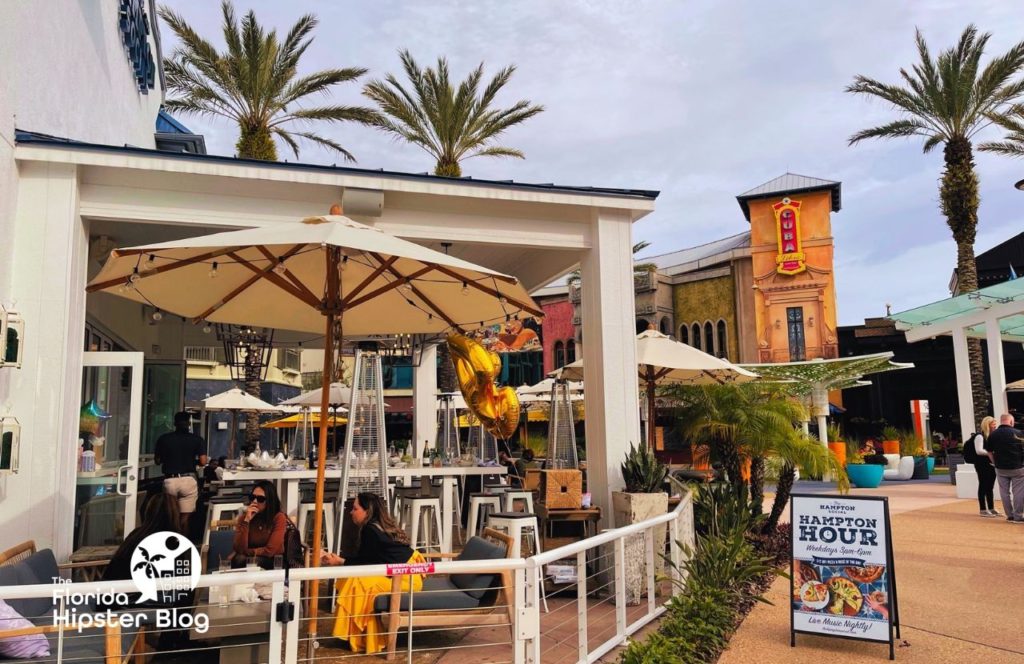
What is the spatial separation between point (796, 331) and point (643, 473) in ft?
88.4

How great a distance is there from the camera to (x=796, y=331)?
106 ft

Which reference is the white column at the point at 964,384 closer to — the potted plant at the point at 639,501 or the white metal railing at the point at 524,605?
the white metal railing at the point at 524,605

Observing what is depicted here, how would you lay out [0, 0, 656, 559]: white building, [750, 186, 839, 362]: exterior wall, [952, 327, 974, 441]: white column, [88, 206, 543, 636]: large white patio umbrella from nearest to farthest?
[88, 206, 543, 636]: large white patio umbrella, [0, 0, 656, 559]: white building, [952, 327, 974, 441]: white column, [750, 186, 839, 362]: exterior wall

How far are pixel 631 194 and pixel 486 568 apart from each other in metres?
5.48

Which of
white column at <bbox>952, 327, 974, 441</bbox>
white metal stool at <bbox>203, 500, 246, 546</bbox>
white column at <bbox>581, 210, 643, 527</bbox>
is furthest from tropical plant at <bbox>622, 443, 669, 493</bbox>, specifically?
white column at <bbox>952, 327, 974, 441</bbox>

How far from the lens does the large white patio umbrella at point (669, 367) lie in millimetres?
9648

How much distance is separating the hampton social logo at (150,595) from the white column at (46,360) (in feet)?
5.16

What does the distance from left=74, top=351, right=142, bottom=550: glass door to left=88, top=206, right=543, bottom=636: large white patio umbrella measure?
5.21ft

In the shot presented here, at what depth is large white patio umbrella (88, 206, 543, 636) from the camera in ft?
15.4

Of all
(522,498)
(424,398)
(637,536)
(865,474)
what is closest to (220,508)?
(522,498)

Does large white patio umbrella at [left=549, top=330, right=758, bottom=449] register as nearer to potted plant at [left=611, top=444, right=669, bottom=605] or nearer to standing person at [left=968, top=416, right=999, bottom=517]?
potted plant at [left=611, top=444, right=669, bottom=605]

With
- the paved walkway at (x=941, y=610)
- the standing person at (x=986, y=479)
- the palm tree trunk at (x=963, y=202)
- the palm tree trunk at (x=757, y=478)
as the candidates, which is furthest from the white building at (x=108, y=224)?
the palm tree trunk at (x=963, y=202)

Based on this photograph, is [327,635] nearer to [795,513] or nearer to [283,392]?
[795,513]

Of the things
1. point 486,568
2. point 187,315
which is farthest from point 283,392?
point 486,568
